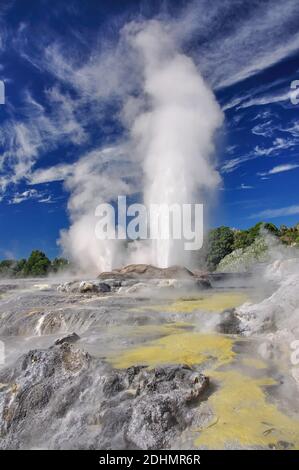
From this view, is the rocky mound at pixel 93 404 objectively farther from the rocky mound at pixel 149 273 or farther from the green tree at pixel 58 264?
the green tree at pixel 58 264

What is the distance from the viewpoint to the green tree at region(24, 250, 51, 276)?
84.4m

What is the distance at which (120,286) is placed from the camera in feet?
92.5

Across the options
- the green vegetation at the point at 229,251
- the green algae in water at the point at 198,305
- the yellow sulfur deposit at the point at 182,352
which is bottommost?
the yellow sulfur deposit at the point at 182,352

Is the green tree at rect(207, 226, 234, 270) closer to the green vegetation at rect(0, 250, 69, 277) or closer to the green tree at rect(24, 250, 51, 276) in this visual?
the green vegetation at rect(0, 250, 69, 277)

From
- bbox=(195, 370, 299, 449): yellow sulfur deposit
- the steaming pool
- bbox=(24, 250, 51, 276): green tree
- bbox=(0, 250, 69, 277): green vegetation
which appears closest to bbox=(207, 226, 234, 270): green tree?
bbox=(0, 250, 69, 277): green vegetation

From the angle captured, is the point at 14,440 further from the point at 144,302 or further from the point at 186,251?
the point at 186,251

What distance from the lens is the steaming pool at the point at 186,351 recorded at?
7375 millimetres

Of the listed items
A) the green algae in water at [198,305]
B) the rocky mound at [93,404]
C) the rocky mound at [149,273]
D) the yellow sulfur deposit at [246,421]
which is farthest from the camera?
the rocky mound at [149,273]

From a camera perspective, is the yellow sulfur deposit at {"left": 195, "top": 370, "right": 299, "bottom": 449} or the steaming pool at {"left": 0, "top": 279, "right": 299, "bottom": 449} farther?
the steaming pool at {"left": 0, "top": 279, "right": 299, "bottom": 449}

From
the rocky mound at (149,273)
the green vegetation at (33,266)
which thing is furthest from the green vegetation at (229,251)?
the rocky mound at (149,273)

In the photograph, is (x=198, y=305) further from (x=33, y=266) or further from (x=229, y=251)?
(x=33, y=266)

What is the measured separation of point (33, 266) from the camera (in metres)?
86.2

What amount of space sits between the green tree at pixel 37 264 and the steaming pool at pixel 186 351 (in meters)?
62.8

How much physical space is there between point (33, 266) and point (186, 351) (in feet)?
260
